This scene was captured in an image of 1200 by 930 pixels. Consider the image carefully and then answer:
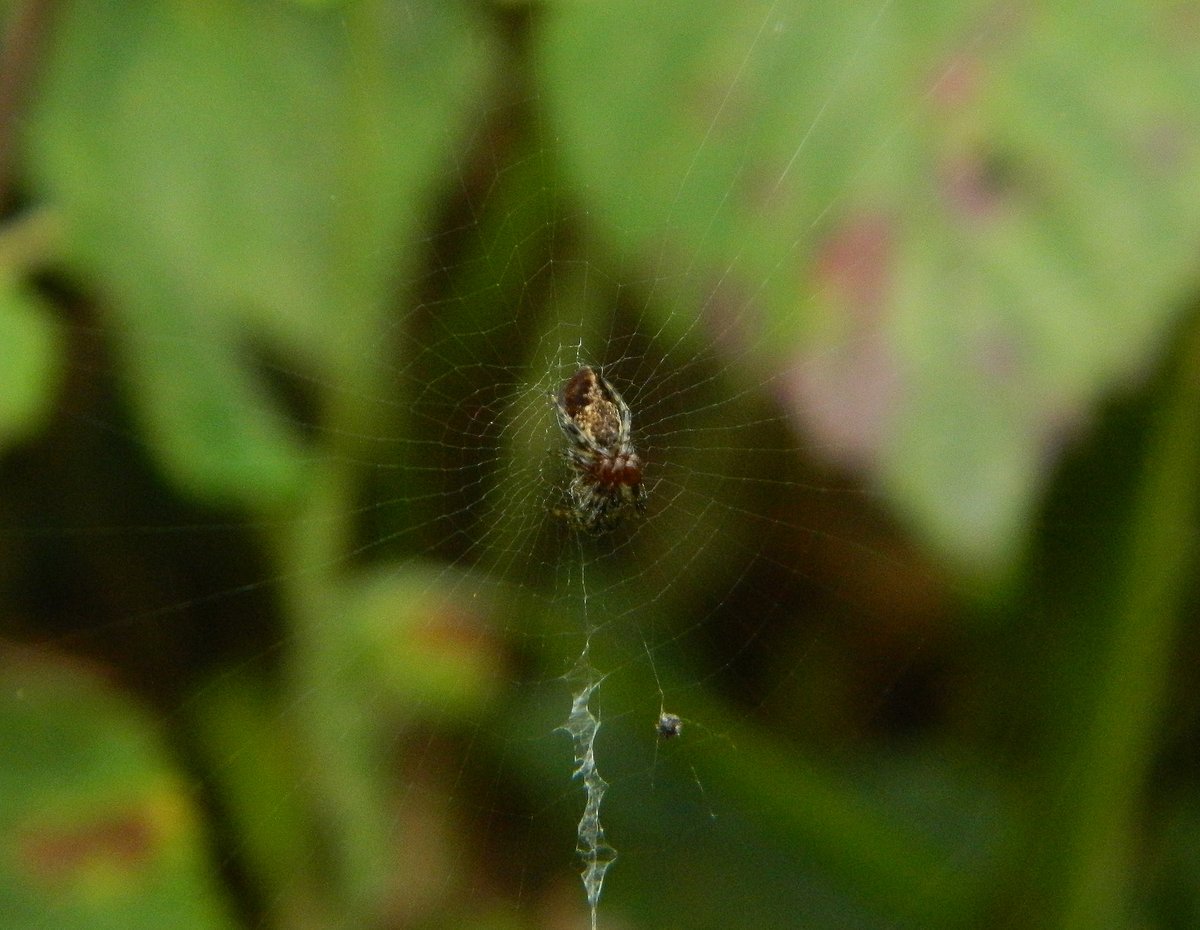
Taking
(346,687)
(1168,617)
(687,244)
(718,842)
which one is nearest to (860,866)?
(718,842)

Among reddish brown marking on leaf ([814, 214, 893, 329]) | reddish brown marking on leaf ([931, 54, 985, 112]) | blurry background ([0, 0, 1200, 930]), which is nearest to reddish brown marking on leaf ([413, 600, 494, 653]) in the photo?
blurry background ([0, 0, 1200, 930])

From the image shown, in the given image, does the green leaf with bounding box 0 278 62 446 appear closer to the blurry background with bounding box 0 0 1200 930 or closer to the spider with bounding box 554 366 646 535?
the blurry background with bounding box 0 0 1200 930

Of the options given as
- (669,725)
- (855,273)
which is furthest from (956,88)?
(669,725)

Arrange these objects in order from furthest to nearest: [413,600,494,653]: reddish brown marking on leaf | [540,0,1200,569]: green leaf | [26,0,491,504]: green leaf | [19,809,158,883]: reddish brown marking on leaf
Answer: [413,600,494,653]: reddish brown marking on leaf, [19,809,158,883]: reddish brown marking on leaf, [26,0,491,504]: green leaf, [540,0,1200,569]: green leaf

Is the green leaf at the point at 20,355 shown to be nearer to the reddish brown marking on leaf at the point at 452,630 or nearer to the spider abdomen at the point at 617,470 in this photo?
the reddish brown marking on leaf at the point at 452,630

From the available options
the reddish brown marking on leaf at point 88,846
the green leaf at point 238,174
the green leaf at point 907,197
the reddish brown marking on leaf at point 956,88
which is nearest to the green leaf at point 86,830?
the reddish brown marking on leaf at point 88,846

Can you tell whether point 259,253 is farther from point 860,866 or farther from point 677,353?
point 860,866

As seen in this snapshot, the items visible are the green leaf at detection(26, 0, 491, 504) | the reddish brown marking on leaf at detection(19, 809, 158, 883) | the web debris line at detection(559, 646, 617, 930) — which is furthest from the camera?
the web debris line at detection(559, 646, 617, 930)

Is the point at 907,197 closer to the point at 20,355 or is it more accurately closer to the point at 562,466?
the point at 20,355

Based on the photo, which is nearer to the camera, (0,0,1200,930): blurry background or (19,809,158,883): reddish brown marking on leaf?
(0,0,1200,930): blurry background
